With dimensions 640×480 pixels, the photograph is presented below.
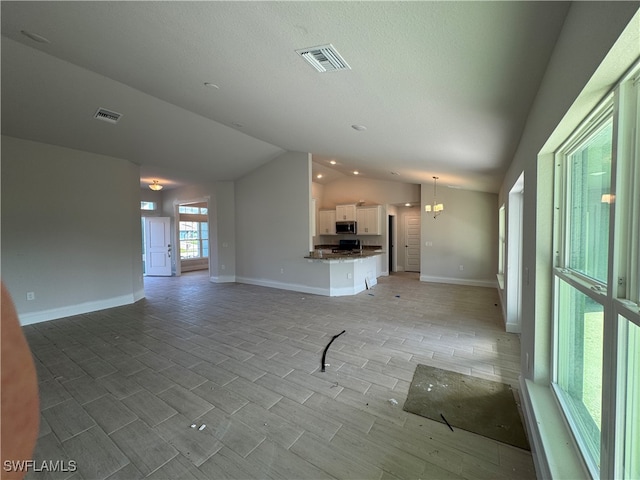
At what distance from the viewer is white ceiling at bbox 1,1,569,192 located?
1563 mm

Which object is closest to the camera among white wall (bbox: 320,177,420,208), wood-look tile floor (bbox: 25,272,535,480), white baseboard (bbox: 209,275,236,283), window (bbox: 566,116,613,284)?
window (bbox: 566,116,613,284)

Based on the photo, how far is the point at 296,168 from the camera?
21.0 feet

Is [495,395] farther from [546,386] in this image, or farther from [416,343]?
Result: [416,343]

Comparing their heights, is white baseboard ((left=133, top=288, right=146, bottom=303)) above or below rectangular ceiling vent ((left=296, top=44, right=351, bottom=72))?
below

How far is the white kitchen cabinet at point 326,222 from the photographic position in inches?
366

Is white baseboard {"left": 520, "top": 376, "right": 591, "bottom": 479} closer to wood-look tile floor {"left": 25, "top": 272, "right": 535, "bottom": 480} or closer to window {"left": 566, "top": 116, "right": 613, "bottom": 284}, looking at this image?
wood-look tile floor {"left": 25, "top": 272, "right": 535, "bottom": 480}

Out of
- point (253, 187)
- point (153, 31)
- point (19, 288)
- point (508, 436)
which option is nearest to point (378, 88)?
point (153, 31)

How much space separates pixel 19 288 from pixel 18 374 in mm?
5677

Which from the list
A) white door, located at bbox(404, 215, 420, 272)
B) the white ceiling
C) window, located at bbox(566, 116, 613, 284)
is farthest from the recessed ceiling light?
white door, located at bbox(404, 215, 420, 272)

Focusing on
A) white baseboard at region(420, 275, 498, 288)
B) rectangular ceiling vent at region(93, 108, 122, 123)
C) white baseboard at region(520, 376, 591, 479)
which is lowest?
white baseboard at region(420, 275, 498, 288)

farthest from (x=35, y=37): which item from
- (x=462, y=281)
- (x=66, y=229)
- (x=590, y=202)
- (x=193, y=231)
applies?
(x=462, y=281)

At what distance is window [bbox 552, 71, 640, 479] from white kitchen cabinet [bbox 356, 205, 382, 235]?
21.9 ft

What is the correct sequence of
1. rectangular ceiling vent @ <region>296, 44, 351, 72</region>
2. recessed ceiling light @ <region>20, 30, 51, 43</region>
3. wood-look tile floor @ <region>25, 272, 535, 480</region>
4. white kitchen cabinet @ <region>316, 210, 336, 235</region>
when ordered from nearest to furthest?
1. wood-look tile floor @ <region>25, 272, 535, 480</region>
2. rectangular ceiling vent @ <region>296, 44, 351, 72</region>
3. recessed ceiling light @ <region>20, 30, 51, 43</region>
4. white kitchen cabinet @ <region>316, 210, 336, 235</region>

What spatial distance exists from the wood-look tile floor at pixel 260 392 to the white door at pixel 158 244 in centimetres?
428
